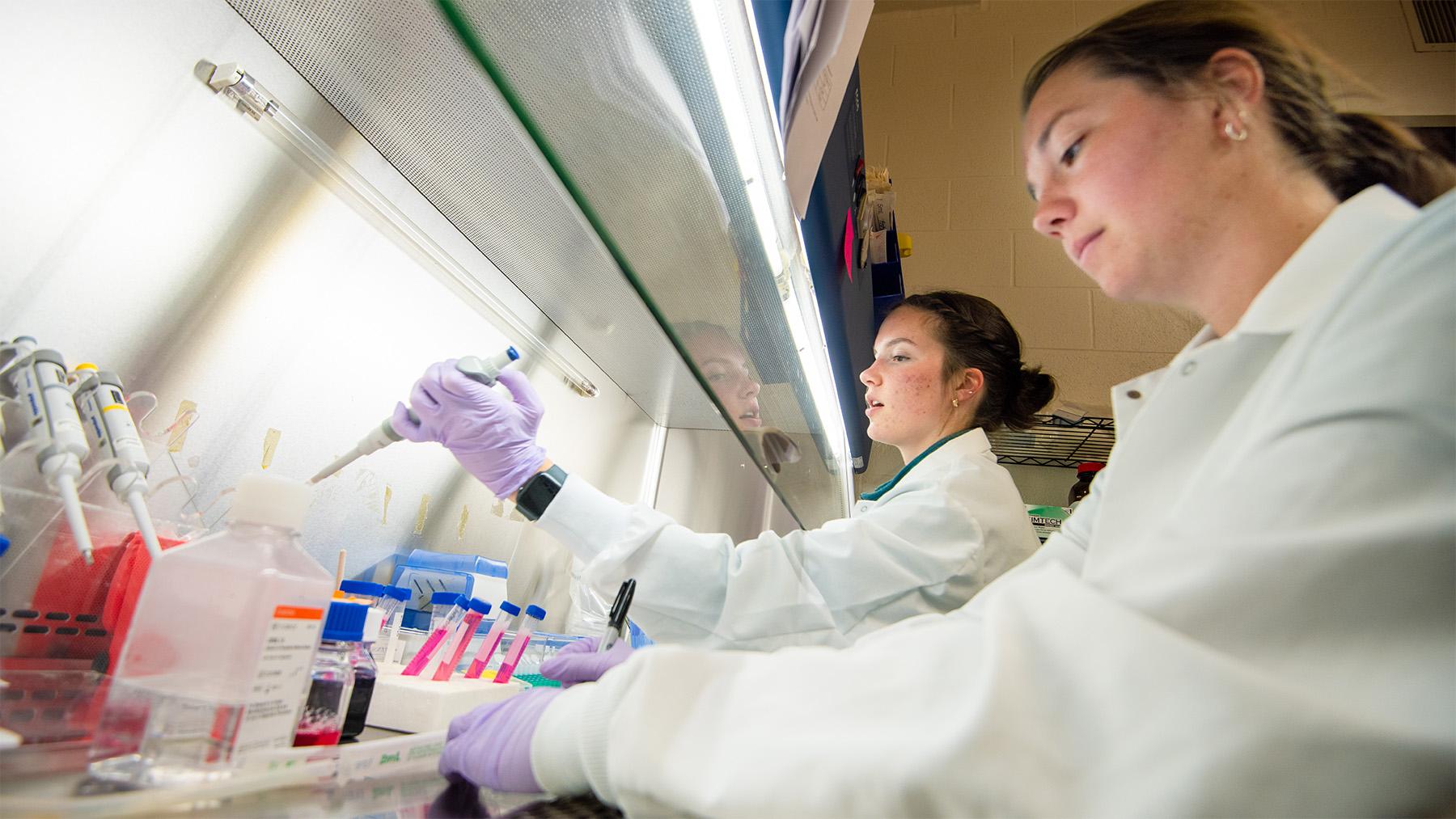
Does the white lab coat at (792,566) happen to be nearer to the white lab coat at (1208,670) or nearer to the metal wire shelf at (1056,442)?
the white lab coat at (1208,670)

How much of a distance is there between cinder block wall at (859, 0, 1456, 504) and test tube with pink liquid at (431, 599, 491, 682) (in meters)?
2.57

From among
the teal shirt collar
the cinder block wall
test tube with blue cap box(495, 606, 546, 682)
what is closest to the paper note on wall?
test tube with blue cap box(495, 606, 546, 682)

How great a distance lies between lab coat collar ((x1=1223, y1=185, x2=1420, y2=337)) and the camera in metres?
0.66

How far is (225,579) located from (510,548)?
105 cm

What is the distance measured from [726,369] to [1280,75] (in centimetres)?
91

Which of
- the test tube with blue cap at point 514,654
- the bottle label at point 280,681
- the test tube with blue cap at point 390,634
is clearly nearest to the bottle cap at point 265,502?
the bottle label at point 280,681

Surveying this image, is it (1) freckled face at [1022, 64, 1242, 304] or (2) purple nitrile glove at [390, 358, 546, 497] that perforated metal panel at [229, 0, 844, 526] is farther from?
(1) freckled face at [1022, 64, 1242, 304]

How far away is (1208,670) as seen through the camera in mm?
428

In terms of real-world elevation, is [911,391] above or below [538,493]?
above

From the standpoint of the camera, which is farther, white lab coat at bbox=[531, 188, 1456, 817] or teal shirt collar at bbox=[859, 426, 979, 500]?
teal shirt collar at bbox=[859, 426, 979, 500]

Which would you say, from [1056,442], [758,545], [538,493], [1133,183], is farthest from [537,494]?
[1056,442]

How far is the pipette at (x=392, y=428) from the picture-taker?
102 centimetres

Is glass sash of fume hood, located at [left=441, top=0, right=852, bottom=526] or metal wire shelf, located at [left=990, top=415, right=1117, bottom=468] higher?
metal wire shelf, located at [left=990, top=415, right=1117, bottom=468]

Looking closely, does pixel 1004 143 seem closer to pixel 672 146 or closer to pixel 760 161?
pixel 760 161
